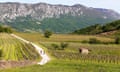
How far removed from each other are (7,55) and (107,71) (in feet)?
138

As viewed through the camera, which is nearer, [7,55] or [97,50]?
[7,55]

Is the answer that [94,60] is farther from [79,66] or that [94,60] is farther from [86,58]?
[79,66]

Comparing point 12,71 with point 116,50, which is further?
point 116,50

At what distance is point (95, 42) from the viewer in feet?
536

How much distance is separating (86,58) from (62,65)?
1794 centimetres

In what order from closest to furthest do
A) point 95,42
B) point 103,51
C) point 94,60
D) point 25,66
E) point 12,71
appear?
1. point 12,71
2. point 25,66
3. point 94,60
4. point 103,51
5. point 95,42

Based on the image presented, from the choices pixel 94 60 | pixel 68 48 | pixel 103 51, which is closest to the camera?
pixel 94 60

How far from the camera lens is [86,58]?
332 feet

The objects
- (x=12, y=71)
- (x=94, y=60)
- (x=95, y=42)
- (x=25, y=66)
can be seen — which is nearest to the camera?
(x=12, y=71)

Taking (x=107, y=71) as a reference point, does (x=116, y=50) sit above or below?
below

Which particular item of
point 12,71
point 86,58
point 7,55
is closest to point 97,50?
point 86,58

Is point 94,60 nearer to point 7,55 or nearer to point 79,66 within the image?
point 79,66

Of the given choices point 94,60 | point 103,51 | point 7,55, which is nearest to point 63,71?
point 94,60

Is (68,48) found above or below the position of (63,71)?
below
